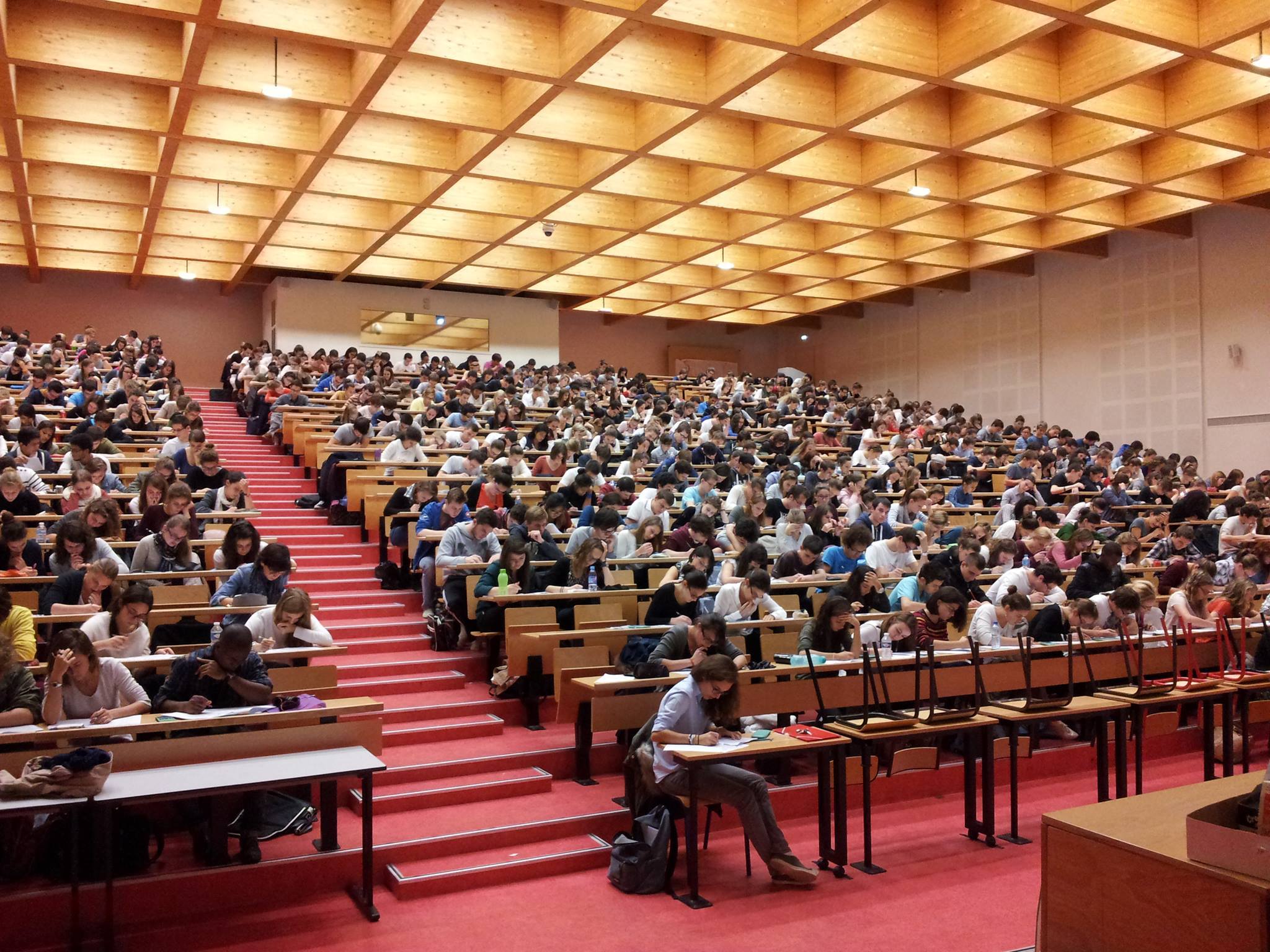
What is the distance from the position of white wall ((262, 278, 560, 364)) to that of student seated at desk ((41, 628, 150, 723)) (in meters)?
13.6

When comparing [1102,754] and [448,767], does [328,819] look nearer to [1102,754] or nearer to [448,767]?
[448,767]

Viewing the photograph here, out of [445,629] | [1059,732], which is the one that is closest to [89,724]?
[445,629]

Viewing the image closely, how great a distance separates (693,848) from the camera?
13.8ft

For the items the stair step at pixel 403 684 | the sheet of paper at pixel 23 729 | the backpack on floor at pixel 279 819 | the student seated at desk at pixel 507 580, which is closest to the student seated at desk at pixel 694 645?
the student seated at desk at pixel 507 580

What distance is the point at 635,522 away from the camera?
8891 millimetres

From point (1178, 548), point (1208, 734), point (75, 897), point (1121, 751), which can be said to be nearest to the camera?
point (75, 897)

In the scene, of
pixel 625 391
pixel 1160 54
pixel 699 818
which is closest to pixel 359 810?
pixel 699 818

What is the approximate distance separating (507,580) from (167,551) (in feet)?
7.00

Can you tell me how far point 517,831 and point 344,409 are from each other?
7210 mm

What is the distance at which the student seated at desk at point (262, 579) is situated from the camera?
5742 millimetres

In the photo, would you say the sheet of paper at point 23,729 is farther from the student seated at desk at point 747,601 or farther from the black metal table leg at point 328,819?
the student seated at desk at point 747,601

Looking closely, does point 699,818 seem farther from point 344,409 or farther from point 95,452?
point 344,409

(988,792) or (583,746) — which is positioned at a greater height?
(583,746)

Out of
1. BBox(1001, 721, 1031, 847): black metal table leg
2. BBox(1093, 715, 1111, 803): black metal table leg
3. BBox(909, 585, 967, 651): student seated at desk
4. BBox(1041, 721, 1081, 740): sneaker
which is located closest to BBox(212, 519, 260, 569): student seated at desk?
BBox(909, 585, 967, 651): student seated at desk
